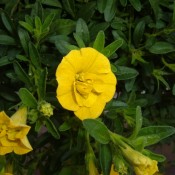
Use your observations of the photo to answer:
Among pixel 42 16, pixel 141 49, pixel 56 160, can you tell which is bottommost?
pixel 56 160

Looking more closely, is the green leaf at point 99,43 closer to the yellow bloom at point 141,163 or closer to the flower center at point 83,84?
the flower center at point 83,84

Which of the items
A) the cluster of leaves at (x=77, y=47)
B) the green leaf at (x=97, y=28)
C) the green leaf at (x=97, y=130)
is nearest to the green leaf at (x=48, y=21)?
the cluster of leaves at (x=77, y=47)

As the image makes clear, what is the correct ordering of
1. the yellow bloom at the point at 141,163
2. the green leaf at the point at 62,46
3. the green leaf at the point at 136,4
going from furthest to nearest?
1. the green leaf at the point at 136,4
2. the green leaf at the point at 62,46
3. the yellow bloom at the point at 141,163

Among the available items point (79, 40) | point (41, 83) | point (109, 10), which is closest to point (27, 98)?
point (41, 83)

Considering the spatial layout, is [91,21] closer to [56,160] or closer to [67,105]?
[67,105]

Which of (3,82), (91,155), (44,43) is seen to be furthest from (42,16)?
(91,155)

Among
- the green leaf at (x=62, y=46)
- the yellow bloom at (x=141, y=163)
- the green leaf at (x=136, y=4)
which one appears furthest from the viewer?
the green leaf at (x=136, y=4)

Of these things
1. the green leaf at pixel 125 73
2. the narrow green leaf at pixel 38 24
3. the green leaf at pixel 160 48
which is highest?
the narrow green leaf at pixel 38 24
